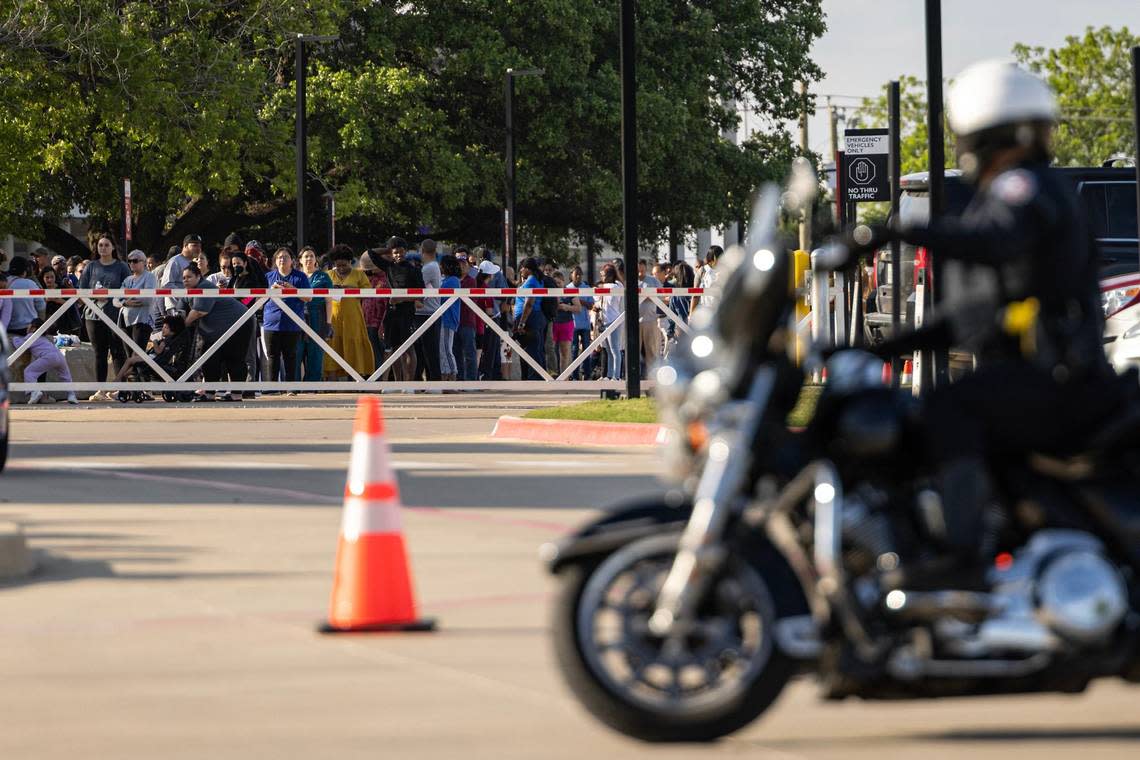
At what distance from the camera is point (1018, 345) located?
19.1 feet

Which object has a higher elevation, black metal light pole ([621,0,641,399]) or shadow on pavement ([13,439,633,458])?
black metal light pole ([621,0,641,399])

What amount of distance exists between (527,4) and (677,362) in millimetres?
44384

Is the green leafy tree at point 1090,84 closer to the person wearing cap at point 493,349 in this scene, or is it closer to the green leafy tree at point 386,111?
the green leafy tree at point 386,111

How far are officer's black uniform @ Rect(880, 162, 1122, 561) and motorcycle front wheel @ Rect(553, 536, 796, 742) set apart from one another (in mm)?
554

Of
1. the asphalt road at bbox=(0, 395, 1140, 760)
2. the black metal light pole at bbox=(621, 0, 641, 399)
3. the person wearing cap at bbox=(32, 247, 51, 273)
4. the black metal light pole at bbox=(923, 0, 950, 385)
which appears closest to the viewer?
the asphalt road at bbox=(0, 395, 1140, 760)

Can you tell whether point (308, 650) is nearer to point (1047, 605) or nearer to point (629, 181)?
point (1047, 605)

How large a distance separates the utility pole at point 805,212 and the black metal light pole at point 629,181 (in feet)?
10.6

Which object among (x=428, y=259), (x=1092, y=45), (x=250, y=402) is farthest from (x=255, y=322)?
(x=1092, y=45)

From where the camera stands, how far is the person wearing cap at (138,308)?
24.2 metres

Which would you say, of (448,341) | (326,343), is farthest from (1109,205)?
Result: (326,343)

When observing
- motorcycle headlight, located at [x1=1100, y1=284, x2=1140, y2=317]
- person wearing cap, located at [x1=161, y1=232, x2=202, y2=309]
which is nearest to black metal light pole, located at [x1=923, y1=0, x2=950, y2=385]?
motorcycle headlight, located at [x1=1100, y1=284, x2=1140, y2=317]

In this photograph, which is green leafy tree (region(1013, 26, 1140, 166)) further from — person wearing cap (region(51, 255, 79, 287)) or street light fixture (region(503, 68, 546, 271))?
person wearing cap (region(51, 255, 79, 287))

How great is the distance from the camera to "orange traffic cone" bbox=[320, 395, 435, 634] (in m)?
7.83

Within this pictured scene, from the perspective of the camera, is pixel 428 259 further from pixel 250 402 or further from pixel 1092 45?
pixel 1092 45
